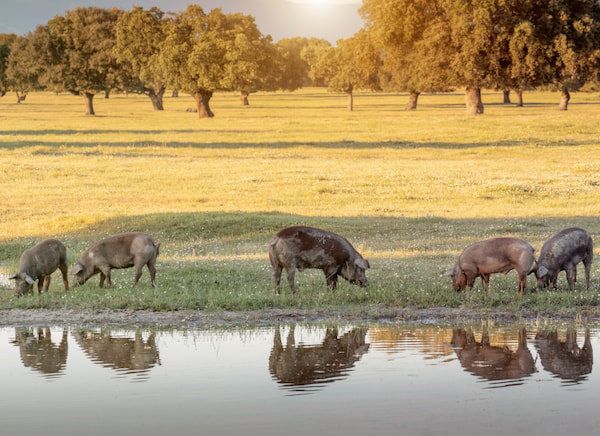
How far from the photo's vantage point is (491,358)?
35.4 ft

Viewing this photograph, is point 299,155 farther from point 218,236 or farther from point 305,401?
point 305,401

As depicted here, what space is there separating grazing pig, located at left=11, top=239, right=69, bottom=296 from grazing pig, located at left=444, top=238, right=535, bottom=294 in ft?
24.1

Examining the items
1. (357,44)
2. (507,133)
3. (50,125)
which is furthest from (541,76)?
(50,125)

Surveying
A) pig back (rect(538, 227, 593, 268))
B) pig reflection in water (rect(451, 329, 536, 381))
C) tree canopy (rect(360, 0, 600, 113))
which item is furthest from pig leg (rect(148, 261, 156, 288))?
tree canopy (rect(360, 0, 600, 113))

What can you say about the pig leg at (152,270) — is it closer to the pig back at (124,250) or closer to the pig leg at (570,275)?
the pig back at (124,250)

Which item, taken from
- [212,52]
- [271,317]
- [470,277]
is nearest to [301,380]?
[271,317]

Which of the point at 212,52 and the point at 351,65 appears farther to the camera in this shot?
the point at 351,65

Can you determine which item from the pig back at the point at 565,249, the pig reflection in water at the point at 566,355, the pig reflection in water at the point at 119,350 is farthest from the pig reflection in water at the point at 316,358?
the pig back at the point at 565,249

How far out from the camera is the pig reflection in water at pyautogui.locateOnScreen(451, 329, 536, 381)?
1016 cm

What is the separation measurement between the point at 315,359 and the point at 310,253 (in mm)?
3371

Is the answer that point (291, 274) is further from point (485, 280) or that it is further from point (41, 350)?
point (41, 350)

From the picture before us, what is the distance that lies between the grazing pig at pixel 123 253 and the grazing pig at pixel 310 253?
2421 millimetres

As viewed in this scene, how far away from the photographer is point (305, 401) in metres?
9.09

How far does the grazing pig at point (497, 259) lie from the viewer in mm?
13500
